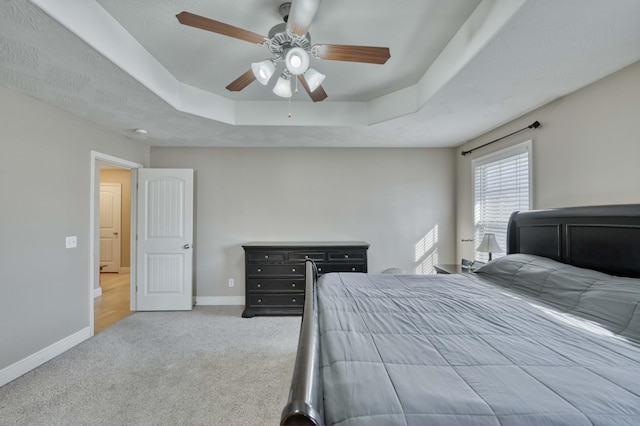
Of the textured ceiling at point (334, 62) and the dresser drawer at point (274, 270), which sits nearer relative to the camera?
the textured ceiling at point (334, 62)

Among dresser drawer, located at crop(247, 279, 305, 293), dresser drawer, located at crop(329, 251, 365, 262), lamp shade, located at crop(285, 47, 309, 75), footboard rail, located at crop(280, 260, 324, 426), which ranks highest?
lamp shade, located at crop(285, 47, 309, 75)

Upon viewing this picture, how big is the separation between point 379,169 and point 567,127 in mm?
2251

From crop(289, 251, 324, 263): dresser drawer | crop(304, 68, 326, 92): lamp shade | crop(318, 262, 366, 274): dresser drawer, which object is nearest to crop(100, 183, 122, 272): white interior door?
crop(289, 251, 324, 263): dresser drawer

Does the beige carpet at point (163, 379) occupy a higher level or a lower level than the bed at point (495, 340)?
lower

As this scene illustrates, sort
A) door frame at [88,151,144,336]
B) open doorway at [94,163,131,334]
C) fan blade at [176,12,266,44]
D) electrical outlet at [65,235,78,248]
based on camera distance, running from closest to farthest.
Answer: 1. fan blade at [176,12,266,44]
2. electrical outlet at [65,235,78,248]
3. door frame at [88,151,144,336]
4. open doorway at [94,163,131,334]

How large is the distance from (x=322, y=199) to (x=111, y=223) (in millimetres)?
5290

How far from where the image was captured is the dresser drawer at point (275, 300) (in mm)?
3646

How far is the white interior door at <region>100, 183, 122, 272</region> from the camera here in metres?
5.98

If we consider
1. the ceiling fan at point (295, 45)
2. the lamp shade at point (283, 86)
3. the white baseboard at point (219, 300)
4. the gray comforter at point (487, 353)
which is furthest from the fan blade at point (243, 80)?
the white baseboard at point (219, 300)

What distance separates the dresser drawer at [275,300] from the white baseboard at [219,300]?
541 mm

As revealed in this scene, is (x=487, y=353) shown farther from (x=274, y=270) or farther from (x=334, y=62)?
(x=274, y=270)

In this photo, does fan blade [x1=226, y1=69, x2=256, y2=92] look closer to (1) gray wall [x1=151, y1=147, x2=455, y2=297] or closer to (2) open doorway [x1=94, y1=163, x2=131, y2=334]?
(1) gray wall [x1=151, y1=147, x2=455, y2=297]

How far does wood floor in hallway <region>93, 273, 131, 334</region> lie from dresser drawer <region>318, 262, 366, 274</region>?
2856mm

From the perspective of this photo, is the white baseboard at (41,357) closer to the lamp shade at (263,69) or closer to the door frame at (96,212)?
the door frame at (96,212)
